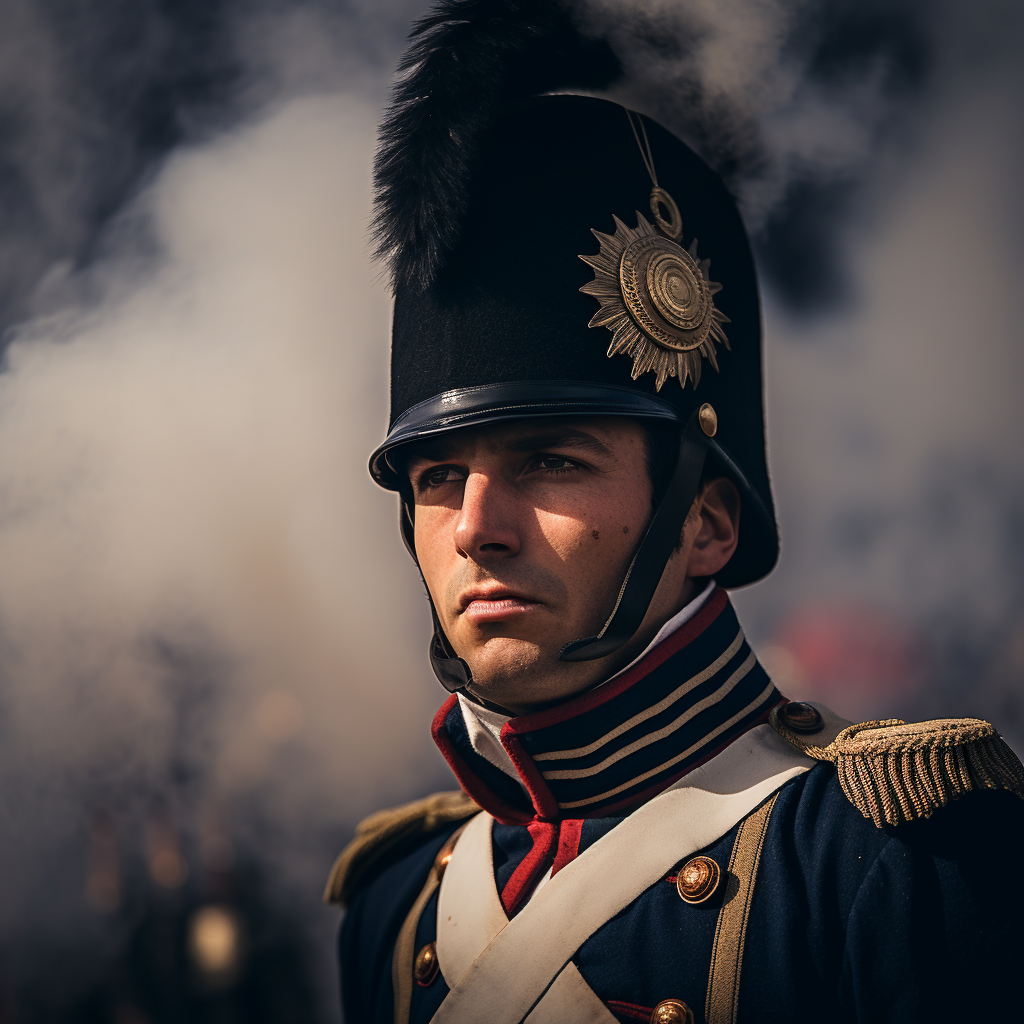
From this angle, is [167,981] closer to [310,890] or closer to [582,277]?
[310,890]

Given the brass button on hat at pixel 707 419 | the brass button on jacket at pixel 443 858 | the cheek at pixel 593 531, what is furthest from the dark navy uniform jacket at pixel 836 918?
the brass button on hat at pixel 707 419

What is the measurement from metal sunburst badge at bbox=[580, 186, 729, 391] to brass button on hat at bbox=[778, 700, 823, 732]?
107 centimetres

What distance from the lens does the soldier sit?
2.22m

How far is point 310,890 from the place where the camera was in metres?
6.75

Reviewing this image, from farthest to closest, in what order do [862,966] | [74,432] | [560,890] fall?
[74,432] < [560,890] < [862,966]

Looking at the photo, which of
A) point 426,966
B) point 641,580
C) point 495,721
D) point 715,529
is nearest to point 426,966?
point 426,966

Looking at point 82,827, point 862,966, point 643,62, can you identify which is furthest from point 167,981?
point 643,62

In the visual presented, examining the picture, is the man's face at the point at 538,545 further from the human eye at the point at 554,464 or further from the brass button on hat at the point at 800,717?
the brass button on hat at the point at 800,717

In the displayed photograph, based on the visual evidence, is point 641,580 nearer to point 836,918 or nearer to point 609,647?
point 609,647

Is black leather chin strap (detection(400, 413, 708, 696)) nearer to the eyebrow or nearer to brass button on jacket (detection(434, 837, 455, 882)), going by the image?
the eyebrow

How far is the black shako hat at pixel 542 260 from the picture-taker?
2.78 m

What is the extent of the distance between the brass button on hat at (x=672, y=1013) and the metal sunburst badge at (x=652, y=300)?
1.74m

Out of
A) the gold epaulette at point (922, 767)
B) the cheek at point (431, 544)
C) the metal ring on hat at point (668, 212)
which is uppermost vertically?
the metal ring on hat at point (668, 212)

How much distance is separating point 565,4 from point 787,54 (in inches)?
37.4
